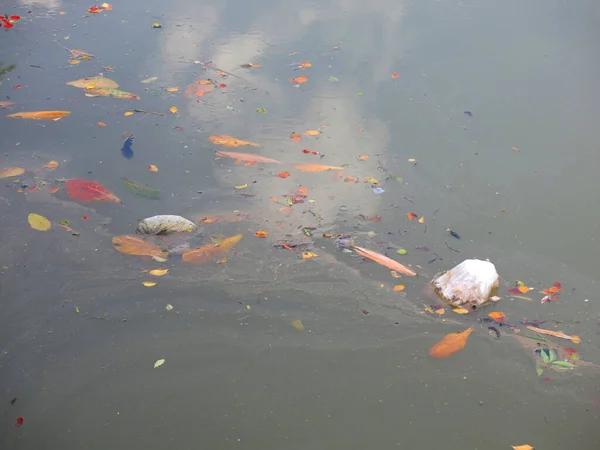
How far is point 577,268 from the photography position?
3.18 meters

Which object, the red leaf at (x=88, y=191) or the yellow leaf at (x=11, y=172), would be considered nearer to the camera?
the red leaf at (x=88, y=191)

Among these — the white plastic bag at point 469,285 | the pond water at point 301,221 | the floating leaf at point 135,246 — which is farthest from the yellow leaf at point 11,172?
the white plastic bag at point 469,285

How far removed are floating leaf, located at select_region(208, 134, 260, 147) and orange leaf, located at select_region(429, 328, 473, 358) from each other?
5.90 feet

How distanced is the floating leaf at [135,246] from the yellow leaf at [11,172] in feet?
2.93

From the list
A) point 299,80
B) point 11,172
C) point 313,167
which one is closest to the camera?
point 11,172

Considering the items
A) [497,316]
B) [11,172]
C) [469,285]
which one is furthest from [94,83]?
[497,316]

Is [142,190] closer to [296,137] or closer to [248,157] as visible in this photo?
[248,157]

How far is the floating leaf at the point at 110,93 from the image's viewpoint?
4324 millimetres

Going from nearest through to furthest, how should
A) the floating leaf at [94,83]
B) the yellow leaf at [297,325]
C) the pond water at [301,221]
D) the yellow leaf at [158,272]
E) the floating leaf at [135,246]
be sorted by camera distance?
the pond water at [301,221] < the yellow leaf at [297,325] < the yellow leaf at [158,272] < the floating leaf at [135,246] < the floating leaf at [94,83]

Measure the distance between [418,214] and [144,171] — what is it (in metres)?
1.64

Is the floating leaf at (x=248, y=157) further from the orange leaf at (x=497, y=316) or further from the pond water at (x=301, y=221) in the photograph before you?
the orange leaf at (x=497, y=316)

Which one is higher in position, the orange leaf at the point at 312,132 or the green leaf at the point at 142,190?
the orange leaf at the point at 312,132

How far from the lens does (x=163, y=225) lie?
10.5ft

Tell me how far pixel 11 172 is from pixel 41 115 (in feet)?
2.19
